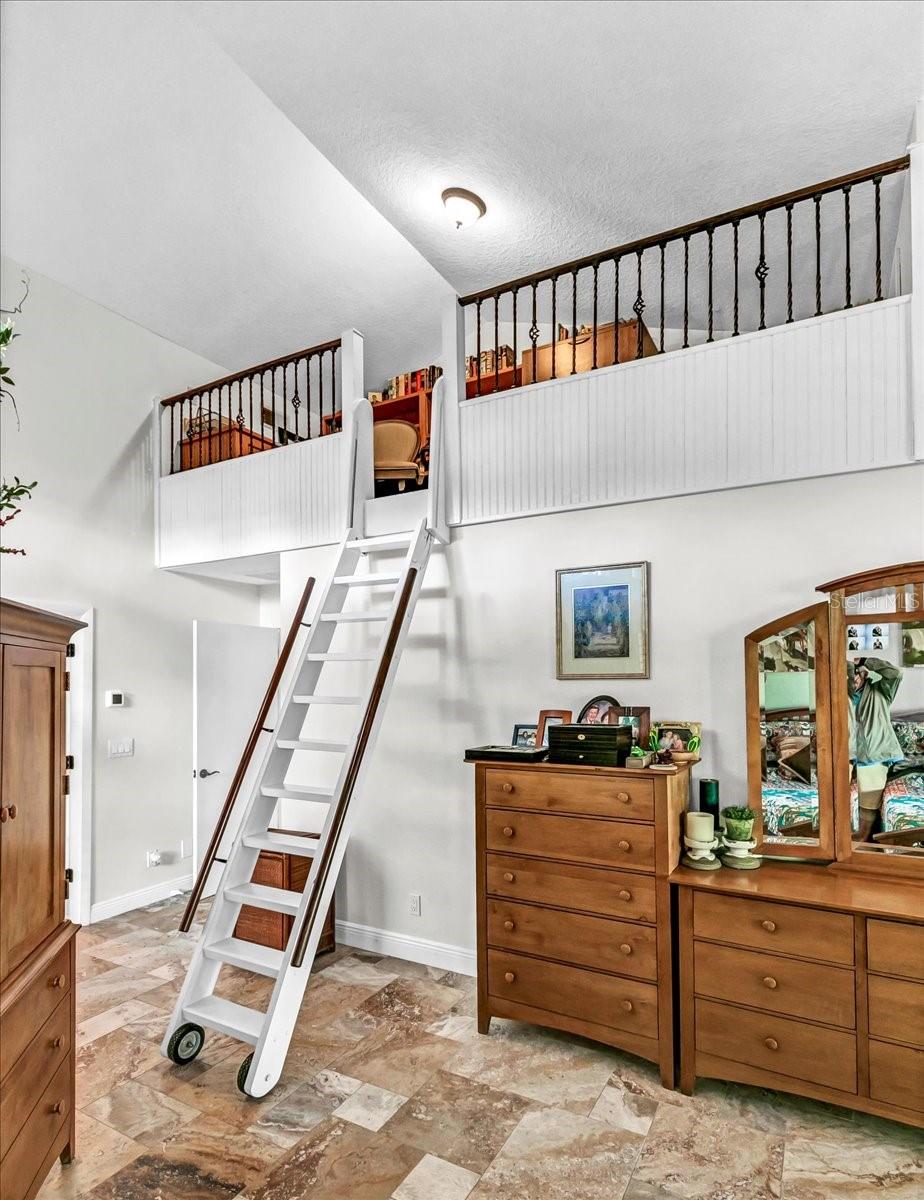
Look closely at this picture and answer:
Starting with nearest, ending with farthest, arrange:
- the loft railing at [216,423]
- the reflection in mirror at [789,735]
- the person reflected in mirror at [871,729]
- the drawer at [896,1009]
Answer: the drawer at [896,1009], the person reflected in mirror at [871,729], the reflection in mirror at [789,735], the loft railing at [216,423]

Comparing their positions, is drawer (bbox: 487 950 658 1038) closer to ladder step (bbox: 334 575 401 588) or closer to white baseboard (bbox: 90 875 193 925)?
ladder step (bbox: 334 575 401 588)

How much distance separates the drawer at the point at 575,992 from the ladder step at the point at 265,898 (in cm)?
89

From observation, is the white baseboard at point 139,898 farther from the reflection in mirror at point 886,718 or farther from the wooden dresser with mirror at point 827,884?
the reflection in mirror at point 886,718

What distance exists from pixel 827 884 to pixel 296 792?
215 cm

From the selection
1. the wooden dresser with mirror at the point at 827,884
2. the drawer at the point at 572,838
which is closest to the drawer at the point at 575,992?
the wooden dresser with mirror at the point at 827,884

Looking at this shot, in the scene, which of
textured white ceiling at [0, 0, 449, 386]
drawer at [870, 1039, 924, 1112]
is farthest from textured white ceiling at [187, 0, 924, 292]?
drawer at [870, 1039, 924, 1112]

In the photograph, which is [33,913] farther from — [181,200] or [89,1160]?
[181,200]

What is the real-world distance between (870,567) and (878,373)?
0.77 m

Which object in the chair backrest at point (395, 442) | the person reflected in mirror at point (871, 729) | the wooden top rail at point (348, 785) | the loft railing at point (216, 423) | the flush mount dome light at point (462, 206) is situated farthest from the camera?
the loft railing at point (216, 423)

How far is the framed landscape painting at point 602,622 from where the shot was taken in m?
3.17

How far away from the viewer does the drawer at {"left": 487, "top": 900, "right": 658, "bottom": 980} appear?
2.61 meters

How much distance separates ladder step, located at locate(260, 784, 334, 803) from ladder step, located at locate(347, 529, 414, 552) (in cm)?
135

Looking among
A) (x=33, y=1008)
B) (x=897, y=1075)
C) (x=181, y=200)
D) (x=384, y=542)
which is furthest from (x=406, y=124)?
(x=897, y=1075)

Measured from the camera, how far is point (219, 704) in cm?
484
